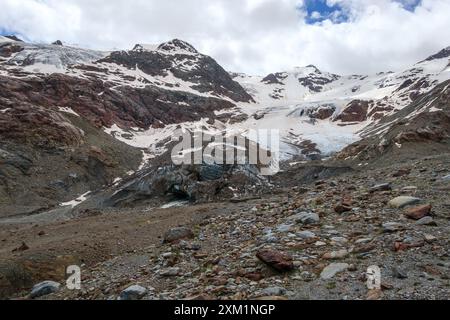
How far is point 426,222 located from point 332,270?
3610mm

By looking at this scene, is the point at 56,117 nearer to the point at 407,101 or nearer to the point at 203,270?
the point at 203,270

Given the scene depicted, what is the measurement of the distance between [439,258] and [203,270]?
5.44 meters

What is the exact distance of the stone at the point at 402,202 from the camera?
515 inches

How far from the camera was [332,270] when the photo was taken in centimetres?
918

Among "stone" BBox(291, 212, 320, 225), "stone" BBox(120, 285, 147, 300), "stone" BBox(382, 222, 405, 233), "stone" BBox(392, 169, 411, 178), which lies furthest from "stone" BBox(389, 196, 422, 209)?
"stone" BBox(120, 285, 147, 300)

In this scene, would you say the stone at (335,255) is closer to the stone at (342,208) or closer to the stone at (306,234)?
the stone at (306,234)

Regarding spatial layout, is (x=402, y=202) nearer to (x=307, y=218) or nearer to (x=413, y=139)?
(x=307, y=218)

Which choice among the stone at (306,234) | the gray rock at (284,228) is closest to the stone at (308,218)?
the gray rock at (284,228)

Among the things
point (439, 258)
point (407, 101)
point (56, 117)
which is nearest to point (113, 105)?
point (56, 117)

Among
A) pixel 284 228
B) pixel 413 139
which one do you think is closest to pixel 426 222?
pixel 284 228

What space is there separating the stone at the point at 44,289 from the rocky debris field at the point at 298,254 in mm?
62

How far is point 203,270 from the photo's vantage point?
35.2 feet
